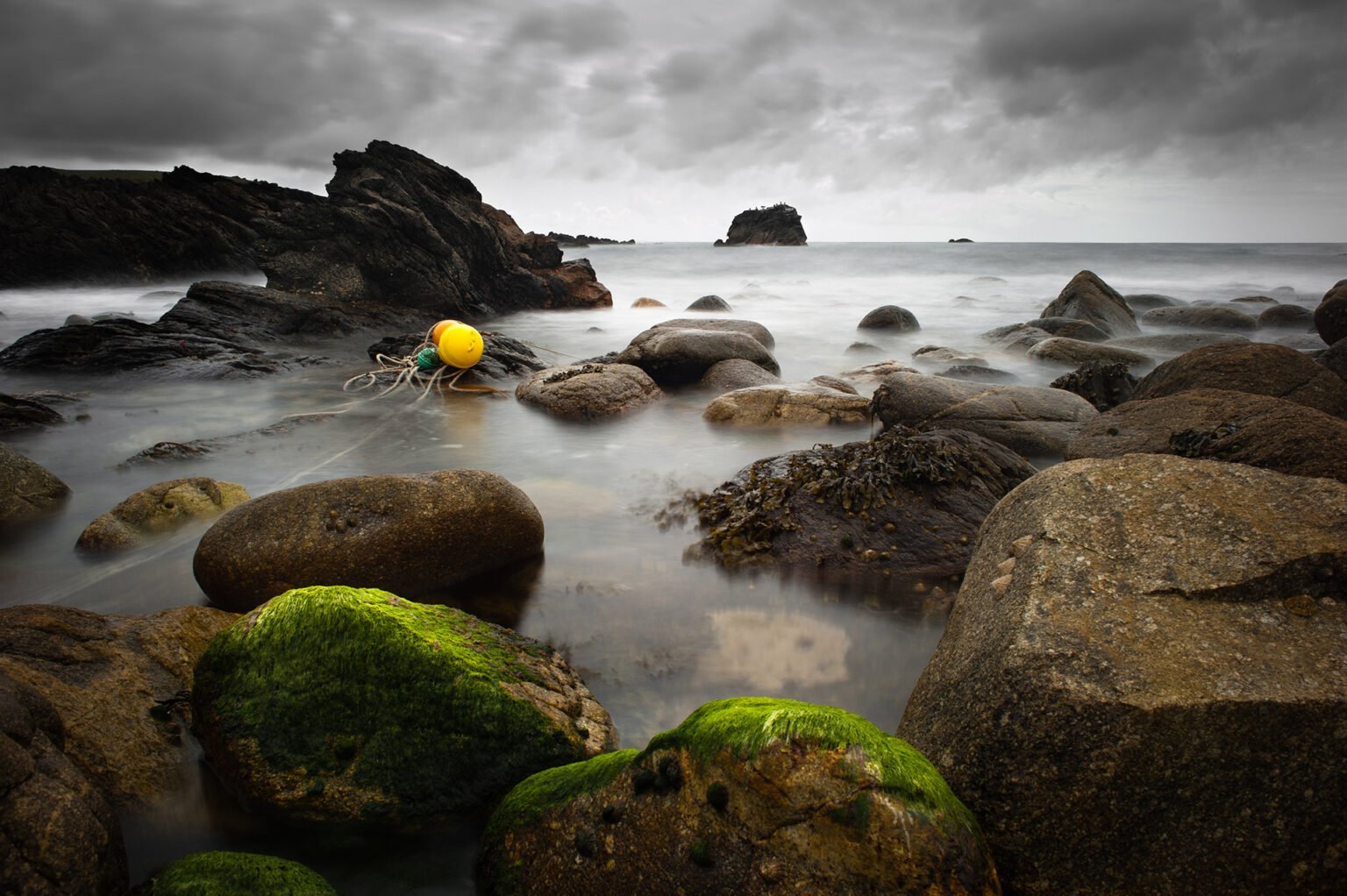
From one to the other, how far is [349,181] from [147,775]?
15.6 m

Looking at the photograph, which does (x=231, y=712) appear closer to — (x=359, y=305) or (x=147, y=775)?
(x=147, y=775)

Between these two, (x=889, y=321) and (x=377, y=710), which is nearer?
Result: (x=377, y=710)

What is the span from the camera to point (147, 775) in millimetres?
2564

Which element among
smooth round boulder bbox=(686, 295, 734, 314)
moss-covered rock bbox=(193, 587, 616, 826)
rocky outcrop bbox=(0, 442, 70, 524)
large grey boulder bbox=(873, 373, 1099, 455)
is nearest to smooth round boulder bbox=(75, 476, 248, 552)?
rocky outcrop bbox=(0, 442, 70, 524)

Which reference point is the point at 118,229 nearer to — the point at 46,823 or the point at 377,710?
the point at 377,710

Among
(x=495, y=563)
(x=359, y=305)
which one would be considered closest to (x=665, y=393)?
(x=495, y=563)

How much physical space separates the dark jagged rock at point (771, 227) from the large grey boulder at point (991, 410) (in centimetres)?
8110

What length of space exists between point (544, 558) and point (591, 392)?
4488mm

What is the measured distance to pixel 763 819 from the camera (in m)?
1.88

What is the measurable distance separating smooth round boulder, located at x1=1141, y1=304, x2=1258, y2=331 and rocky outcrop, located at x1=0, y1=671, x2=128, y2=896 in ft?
68.0

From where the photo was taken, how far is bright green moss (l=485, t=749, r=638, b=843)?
2174 mm

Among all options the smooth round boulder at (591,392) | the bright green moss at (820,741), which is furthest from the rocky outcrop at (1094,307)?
the bright green moss at (820,741)

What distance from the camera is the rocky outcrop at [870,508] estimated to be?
457cm

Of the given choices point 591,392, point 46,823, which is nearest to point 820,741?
point 46,823
